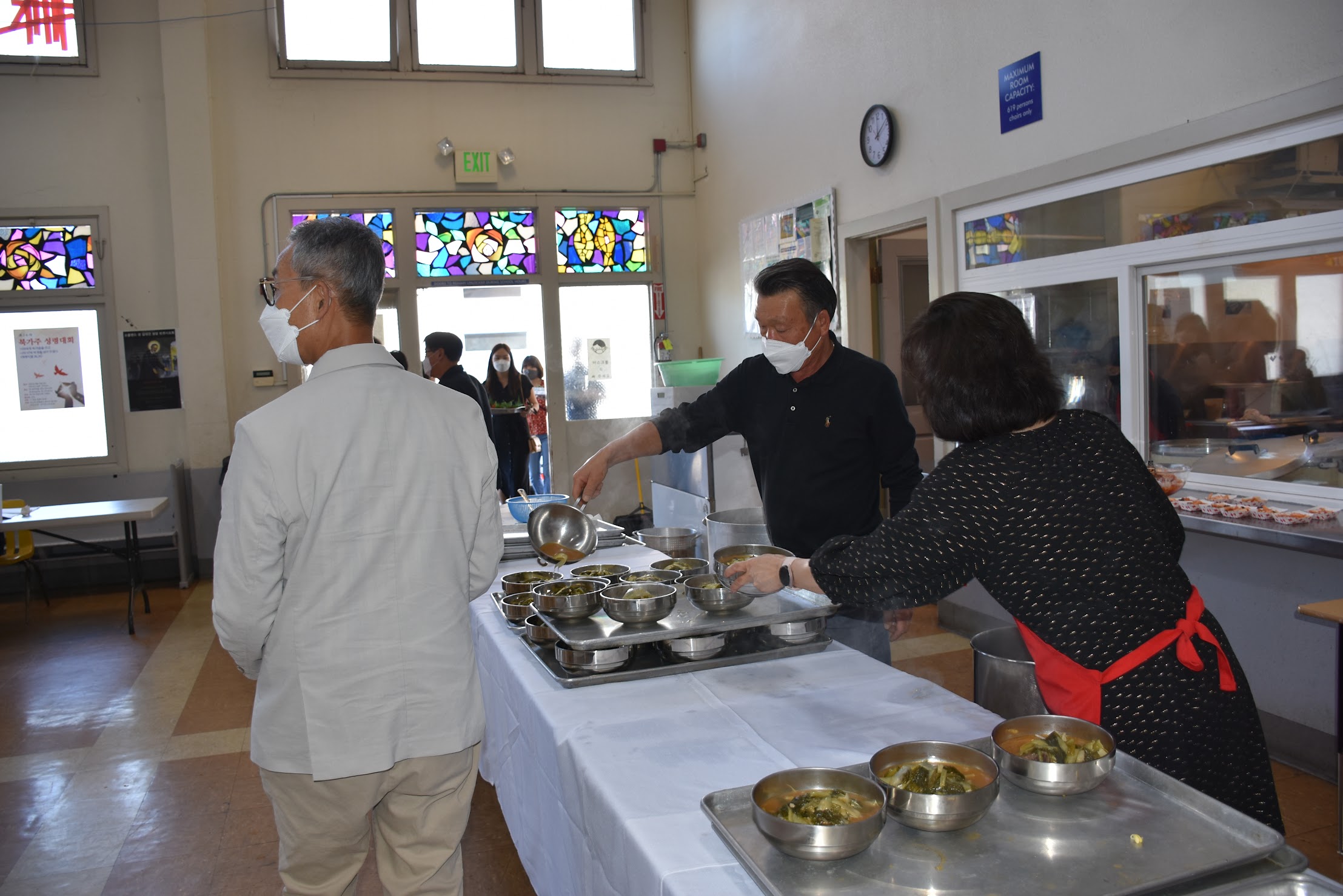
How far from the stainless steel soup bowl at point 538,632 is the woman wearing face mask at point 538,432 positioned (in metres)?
5.39

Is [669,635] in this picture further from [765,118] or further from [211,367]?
[211,367]

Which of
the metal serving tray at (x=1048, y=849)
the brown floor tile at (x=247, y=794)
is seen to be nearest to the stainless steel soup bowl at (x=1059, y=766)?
the metal serving tray at (x=1048, y=849)

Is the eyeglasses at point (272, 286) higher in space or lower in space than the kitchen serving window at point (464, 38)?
lower

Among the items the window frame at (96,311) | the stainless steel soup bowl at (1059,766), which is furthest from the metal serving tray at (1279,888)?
the window frame at (96,311)

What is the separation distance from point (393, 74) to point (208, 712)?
16.4ft

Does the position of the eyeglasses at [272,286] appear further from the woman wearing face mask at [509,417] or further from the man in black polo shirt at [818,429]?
the woman wearing face mask at [509,417]

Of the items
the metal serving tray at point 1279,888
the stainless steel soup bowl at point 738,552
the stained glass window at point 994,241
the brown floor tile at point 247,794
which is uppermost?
the stained glass window at point 994,241

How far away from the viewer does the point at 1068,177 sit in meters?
3.66

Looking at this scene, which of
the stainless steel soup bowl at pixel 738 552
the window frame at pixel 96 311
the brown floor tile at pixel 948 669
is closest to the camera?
the stainless steel soup bowl at pixel 738 552

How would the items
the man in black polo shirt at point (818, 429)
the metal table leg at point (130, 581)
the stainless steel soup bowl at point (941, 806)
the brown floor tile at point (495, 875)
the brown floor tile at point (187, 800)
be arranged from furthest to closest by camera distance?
the metal table leg at point (130, 581), the brown floor tile at point (187, 800), the brown floor tile at point (495, 875), the man in black polo shirt at point (818, 429), the stainless steel soup bowl at point (941, 806)

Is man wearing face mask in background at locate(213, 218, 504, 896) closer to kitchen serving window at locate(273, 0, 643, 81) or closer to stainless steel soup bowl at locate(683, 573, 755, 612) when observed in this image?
stainless steel soup bowl at locate(683, 573, 755, 612)

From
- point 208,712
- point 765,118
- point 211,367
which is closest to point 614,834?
point 208,712

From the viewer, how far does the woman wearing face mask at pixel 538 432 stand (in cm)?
753

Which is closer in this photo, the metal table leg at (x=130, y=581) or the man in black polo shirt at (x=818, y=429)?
the man in black polo shirt at (x=818, y=429)
